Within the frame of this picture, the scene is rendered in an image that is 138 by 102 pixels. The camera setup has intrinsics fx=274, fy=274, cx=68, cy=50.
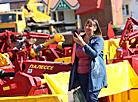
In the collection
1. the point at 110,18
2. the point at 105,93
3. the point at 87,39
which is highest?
the point at 110,18

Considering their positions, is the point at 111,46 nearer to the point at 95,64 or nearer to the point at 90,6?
the point at 90,6

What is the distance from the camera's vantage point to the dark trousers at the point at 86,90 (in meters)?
3.52

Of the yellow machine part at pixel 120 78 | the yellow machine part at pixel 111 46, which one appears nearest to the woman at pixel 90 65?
the yellow machine part at pixel 120 78

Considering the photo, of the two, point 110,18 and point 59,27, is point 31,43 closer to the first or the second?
point 110,18

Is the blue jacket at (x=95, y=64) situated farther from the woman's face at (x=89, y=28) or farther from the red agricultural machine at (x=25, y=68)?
the red agricultural machine at (x=25, y=68)

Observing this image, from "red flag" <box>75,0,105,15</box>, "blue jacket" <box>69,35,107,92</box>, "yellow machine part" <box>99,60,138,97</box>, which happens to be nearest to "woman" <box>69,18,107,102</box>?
"blue jacket" <box>69,35,107,92</box>

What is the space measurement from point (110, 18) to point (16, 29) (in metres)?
8.91

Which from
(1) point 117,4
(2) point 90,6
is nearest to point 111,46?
(2) point 90,6

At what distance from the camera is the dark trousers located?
352 centimetres

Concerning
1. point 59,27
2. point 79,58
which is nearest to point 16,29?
point 59,27

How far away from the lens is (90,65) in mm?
3516

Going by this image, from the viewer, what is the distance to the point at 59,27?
2667 cm

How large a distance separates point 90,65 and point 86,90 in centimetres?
39

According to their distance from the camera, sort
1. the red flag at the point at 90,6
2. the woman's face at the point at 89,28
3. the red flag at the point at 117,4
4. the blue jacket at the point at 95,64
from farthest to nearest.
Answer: the red flag at the point at 117,4 < the red flag at the point at 90,6 < the woman's face at the point at 89,28 < the blue jacket at the point at 95,64
